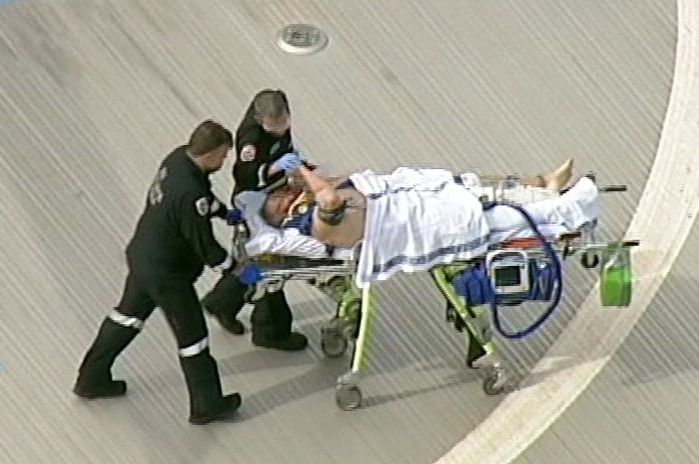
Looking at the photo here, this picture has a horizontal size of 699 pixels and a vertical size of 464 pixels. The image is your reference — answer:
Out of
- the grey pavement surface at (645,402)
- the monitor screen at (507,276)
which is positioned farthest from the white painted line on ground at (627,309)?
the monitor screen at (507,276)

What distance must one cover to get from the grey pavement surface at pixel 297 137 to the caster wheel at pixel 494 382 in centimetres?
7

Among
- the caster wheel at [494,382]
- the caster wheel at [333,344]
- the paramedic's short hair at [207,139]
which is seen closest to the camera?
the paramedic's short hair at [207,139]

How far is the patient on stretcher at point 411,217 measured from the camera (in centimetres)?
532

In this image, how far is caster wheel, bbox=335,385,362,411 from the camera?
5.73m

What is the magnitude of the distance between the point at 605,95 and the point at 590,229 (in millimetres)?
1650

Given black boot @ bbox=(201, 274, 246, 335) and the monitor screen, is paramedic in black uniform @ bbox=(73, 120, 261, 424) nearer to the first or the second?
black boot @ bbox=(201, 274, 246, 335)

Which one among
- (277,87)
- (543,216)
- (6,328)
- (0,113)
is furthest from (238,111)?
(543,216)

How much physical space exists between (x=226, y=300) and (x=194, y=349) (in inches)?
14.6

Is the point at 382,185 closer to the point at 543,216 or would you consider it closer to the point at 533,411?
the point at 543,216

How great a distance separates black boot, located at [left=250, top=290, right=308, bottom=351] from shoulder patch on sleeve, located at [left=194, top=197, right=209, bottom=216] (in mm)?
719

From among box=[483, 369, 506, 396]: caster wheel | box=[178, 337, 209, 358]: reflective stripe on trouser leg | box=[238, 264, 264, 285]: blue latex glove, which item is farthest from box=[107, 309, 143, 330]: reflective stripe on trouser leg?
box=[483, 369, 506, 396]: caster wheel

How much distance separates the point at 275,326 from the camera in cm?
592

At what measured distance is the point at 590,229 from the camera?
5453mm

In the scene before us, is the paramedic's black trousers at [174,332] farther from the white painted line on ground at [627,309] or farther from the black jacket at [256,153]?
the white painted line on ground at [627,309]
